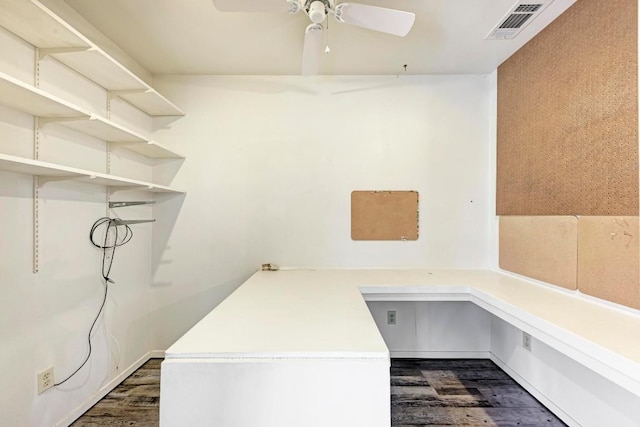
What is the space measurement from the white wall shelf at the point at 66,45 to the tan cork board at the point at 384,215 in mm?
1841

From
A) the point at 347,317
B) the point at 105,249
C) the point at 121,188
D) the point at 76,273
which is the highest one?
the point at 121,188

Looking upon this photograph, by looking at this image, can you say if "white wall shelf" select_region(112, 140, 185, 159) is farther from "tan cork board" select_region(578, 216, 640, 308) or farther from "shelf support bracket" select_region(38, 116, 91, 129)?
"tan cork board" select_region(578, 216, 640, 308)

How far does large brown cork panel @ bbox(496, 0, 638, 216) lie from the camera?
153 centimetres

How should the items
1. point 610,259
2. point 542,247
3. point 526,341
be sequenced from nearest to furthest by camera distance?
point 610,259, point 542,247, point 526,341

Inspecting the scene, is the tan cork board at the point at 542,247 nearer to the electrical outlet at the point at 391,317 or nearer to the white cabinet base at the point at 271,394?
the electrical outlet at the point at 391,317

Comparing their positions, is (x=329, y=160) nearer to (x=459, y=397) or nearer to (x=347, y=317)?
(x=347, y=317)

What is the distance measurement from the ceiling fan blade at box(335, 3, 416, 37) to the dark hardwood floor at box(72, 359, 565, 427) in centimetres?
229

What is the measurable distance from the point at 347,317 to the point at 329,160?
5.38ft

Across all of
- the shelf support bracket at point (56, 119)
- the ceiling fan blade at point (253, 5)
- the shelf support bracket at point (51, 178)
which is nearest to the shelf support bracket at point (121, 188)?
the shelf support bracket at point (51, 178)

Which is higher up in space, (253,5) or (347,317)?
(253,5)

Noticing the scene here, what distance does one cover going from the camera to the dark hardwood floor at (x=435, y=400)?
1.94m

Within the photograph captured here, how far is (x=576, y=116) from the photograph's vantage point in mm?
1827

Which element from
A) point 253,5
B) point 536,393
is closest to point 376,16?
point 253,5

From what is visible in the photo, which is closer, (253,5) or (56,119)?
(253,5)
